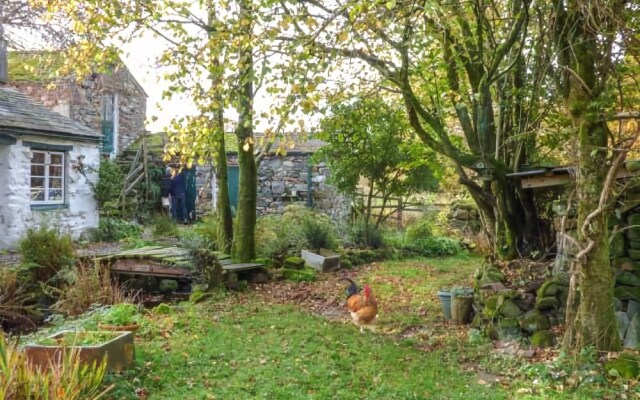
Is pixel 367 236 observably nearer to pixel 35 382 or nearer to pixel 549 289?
pixel 549 289

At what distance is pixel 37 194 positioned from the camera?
12.9 meters

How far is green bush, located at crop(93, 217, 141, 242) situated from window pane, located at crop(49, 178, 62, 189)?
143cm

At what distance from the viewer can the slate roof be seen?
1173cm

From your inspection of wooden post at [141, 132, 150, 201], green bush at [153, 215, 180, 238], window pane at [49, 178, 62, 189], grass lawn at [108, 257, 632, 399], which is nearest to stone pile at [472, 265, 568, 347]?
grass lawn at [108, 257, 632, 399]

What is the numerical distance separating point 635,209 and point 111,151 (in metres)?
15.7

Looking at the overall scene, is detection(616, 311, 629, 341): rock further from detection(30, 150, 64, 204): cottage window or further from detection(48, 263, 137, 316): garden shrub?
detection(30, 150, 64, 204): cottage window

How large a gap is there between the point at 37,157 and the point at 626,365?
12591 mm

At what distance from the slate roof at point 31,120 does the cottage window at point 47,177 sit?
2.10ft

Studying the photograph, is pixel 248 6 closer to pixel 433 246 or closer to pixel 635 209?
pixel 635 209

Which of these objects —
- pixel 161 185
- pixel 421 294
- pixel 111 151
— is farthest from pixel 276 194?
pixel 421 294

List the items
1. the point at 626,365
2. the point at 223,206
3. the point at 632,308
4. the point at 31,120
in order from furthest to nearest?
the point at 31,120 → the point at 223,206 → the point at 632,308 → the point at 626,365

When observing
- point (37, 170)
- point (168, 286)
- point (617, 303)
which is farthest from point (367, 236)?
point (617, 303)

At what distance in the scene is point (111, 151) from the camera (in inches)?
696

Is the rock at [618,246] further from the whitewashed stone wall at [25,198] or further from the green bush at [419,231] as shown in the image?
the whitewashed stone wall at [25,198]
